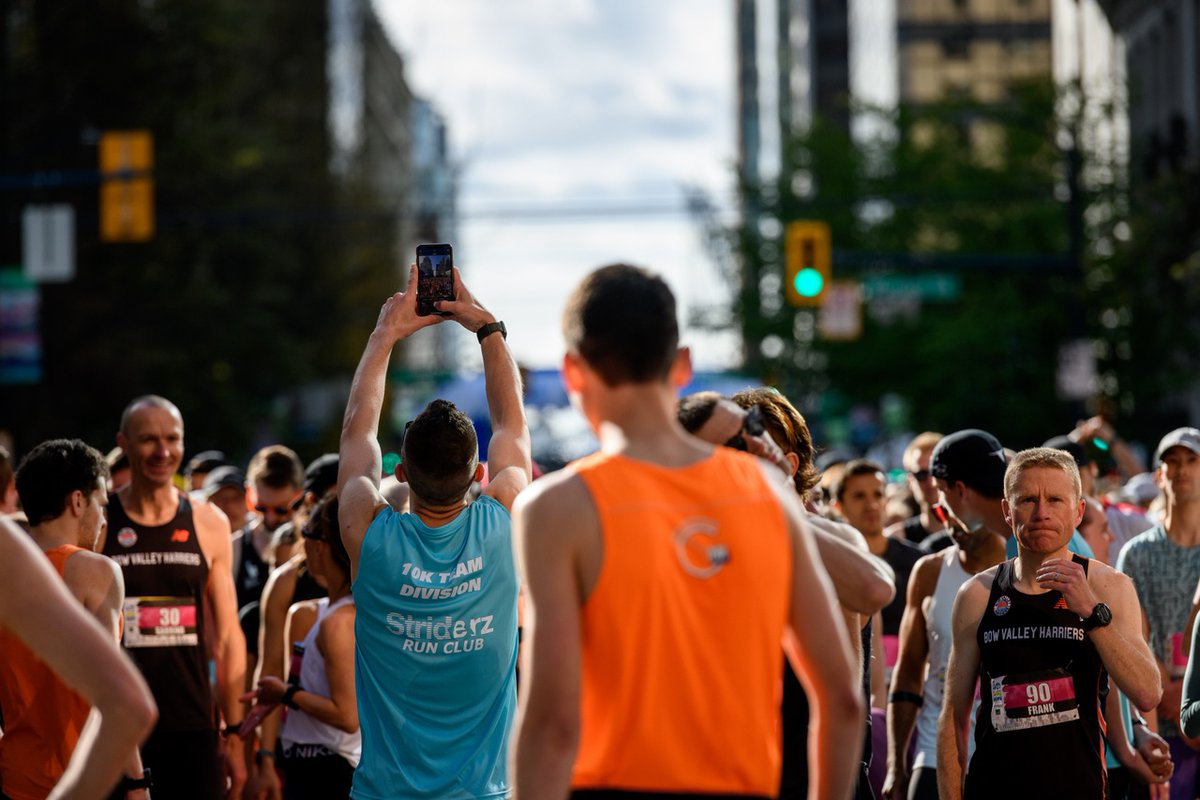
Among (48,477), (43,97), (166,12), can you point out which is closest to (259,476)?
(48,477)

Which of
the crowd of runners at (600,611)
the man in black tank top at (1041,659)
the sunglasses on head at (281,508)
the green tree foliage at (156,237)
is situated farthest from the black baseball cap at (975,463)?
the green tree foliage at (156,237)

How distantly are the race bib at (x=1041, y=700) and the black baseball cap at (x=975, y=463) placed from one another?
3.72ft

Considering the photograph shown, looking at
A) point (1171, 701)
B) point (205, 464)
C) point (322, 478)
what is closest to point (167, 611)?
point (322, 478)

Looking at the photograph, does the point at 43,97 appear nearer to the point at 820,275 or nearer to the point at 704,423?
the point at 820,275

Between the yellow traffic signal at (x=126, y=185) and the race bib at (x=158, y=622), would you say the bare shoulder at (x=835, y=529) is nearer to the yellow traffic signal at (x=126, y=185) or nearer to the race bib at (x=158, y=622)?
the race bib at (x=158, y=622)

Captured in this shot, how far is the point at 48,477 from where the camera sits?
20.0 ft

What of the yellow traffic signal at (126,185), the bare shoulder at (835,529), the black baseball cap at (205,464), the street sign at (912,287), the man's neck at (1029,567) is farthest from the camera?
the street sign at (912,287)

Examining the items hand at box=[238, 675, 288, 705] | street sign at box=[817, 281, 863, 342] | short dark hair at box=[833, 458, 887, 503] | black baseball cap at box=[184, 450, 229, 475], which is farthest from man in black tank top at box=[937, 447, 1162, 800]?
street sign at box=[817, 281, 863, 342]

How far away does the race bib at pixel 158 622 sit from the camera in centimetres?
780

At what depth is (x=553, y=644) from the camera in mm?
3527

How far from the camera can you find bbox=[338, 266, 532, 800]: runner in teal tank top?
5.27 metres

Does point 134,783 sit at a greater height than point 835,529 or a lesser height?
lesser

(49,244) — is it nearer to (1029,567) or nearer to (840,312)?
(840,312)

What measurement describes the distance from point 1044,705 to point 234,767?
153 inches
